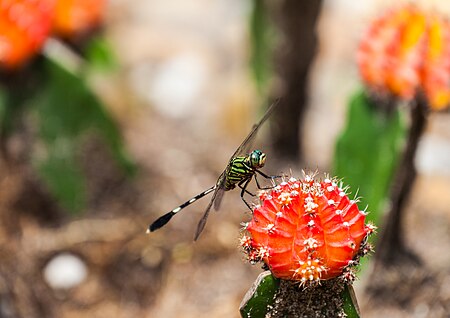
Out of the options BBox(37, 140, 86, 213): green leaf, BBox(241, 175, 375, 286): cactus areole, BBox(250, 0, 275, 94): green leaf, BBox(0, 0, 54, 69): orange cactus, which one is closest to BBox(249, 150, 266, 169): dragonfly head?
BBox(241, 175, 375, 286): cactus areole

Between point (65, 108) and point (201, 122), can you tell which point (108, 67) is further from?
point (201, 122)

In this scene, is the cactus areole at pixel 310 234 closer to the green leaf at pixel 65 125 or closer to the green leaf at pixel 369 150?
the green leaf at pixel 369 150

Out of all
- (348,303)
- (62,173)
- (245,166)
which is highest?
(62,173)

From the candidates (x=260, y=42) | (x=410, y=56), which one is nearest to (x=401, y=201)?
(x=410, y=56)

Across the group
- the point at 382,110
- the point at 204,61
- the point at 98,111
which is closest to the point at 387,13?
the point at 382,110

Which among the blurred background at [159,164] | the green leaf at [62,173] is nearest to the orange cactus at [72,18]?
the blurred background at [159,164]

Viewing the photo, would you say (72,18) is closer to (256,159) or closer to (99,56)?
(99,56)
